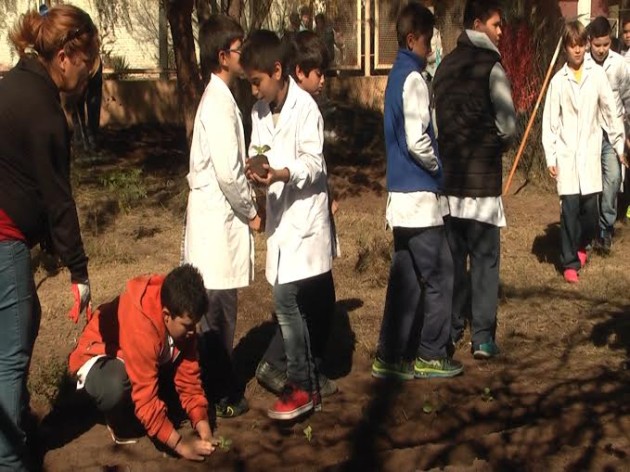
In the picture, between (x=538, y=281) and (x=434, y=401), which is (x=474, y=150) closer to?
(x=434, y=401)

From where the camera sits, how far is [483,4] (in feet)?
17.6

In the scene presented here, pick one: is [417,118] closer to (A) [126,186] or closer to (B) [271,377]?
(B) [271,377]

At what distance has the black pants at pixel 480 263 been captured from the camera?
5.49 metres

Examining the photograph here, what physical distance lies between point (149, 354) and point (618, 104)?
186 inches

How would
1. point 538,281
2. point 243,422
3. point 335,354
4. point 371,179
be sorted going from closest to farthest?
1. point 243,422
2. point 335,354
3. point 538,281
4. point 371,179

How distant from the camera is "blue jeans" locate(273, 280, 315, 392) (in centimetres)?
468

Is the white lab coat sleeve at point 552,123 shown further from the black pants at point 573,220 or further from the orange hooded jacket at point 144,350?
the orange hooded jacket at point 144,350

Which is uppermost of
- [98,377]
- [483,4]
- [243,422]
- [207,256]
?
[483,4]

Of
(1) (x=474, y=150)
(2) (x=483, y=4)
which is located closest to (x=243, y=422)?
(1) (x=474, y=150)

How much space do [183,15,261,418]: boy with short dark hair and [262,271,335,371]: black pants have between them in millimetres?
358

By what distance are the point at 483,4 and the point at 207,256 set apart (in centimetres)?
211

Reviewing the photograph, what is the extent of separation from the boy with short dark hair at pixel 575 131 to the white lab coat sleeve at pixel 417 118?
98.3 inches

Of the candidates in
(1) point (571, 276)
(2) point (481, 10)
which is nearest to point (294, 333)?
(2) point (481, 10)

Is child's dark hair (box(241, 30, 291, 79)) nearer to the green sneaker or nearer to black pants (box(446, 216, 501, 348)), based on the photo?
black pants (box(446, 216, 501, 348))
